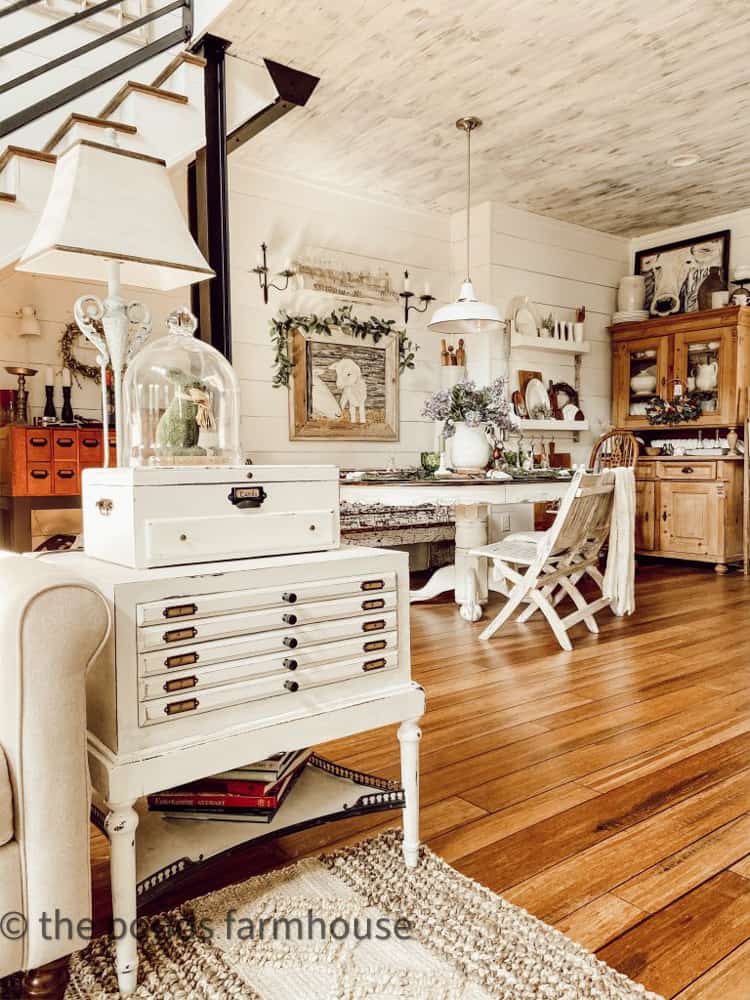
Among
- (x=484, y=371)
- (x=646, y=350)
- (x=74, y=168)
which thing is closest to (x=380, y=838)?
(x=74, y=168)

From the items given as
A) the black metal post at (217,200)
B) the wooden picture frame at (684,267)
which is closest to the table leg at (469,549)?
the black metal post at (217,200)

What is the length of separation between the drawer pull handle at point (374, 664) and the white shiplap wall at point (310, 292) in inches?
150

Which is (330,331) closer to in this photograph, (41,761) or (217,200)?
(217,200)

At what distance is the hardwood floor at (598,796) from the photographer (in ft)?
4.54

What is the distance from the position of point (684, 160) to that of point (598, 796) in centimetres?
490

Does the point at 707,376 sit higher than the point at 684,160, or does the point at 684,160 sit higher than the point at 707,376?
the point at 684,160

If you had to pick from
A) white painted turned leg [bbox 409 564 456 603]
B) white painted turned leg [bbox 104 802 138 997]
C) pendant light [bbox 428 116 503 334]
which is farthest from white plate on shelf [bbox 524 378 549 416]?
white painted turned leg [bbox 104 802 138 997]

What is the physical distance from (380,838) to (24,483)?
308 centimetres

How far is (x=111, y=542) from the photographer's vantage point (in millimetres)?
1385

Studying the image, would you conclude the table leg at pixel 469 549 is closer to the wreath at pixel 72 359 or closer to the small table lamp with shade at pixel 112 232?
the wreath at pixel 72 359

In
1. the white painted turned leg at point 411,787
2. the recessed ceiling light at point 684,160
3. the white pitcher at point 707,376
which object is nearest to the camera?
the white painted turned leg at point 411,787

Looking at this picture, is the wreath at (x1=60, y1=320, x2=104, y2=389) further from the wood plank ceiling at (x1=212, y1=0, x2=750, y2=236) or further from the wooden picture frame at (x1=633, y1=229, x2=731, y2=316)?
the wooden picture frame at (x1=633, y1=229, x2=731, y2=316)

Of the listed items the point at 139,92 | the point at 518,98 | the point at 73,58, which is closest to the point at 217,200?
the point at 139,92

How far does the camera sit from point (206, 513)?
4.49ft
